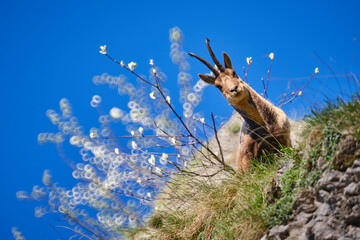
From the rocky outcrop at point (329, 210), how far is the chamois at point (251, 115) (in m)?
1.60

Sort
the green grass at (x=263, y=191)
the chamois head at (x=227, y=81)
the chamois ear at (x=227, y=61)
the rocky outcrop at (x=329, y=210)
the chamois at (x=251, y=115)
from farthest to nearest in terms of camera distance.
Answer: the chamois ear at (x=227, y=61) < the chamois at (x=251, y=115) < the chamois head at (x=227, y=81) < the green grass at (x=263, y=191) < the rocky outcrop at (x=329, y=210)

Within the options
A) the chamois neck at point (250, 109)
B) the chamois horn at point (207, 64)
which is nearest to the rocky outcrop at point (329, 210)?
the chamois neck at point (250, 109)

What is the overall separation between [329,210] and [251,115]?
210 cm

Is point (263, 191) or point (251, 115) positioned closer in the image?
point (263, 191)

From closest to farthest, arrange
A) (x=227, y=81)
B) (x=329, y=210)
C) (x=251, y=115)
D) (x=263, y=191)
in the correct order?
(x=329, y=210) < (x=263, y=191) < (x=227, y=81) < (x=251, y=115)

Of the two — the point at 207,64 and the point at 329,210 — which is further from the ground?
the point at 207,64

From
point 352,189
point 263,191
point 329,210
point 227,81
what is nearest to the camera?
point 352,189

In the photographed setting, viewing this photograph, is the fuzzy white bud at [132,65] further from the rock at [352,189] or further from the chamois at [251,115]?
the rock at [352,189]

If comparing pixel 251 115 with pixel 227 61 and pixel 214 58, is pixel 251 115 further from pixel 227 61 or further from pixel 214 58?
pixel 214 58

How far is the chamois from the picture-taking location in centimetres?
497

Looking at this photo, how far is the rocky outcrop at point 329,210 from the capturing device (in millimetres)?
2951

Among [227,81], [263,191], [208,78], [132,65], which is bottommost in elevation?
[263,191]

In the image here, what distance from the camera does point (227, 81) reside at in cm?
494

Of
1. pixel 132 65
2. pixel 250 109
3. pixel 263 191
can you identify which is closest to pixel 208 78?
pixel 250 109
